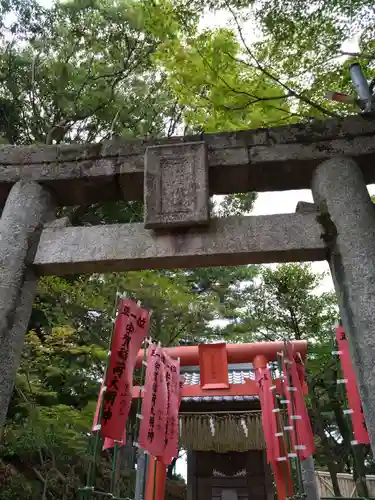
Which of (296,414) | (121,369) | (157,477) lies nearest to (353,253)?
(121,369)

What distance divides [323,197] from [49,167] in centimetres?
275

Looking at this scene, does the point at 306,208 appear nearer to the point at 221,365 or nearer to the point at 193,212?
the point at 193,212

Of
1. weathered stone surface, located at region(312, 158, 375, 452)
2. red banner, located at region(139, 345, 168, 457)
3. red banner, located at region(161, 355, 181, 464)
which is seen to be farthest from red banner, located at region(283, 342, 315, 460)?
weathered stone surface, located at region(312, 158, 375, 452)

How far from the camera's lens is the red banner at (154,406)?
5367 millimetres

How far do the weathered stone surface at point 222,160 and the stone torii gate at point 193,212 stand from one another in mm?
10

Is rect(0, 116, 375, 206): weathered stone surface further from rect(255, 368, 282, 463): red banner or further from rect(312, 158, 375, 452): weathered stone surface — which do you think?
rect(255, 368, 282, 463): red banner

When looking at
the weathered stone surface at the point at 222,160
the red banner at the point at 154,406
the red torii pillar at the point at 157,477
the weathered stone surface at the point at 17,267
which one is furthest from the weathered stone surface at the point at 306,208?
the red torii pillar at the point at 157,477

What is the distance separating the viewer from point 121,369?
410 centimetres

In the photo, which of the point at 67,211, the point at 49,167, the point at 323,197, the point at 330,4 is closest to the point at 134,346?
the point at 49,167

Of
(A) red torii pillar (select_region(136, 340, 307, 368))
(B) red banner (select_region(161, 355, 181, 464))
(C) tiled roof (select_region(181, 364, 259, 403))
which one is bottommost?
(B) red banner (select_region(161, 355, 181, 464))

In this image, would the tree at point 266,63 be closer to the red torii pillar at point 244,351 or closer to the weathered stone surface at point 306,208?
the weathered stone surface at point 306,208

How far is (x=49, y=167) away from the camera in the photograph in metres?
4.23

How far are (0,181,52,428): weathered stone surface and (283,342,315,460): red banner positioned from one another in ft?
12.4

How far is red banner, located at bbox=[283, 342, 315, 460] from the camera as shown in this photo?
5418 millimetres
